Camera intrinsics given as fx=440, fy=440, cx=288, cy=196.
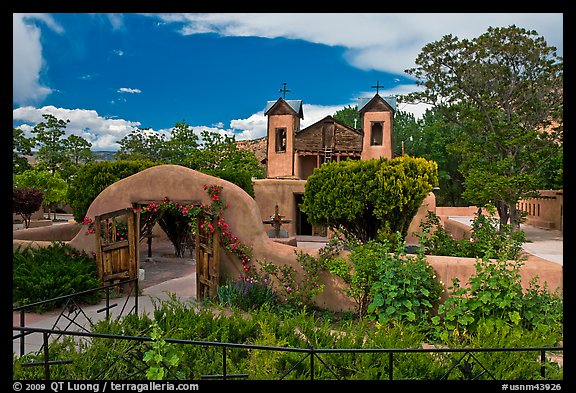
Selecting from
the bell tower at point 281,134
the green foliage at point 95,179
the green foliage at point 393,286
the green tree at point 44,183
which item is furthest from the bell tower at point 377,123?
the green tree at point 44,183

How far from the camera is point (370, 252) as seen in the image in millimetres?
8898

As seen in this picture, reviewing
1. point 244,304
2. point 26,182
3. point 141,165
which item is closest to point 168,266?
point 141,165

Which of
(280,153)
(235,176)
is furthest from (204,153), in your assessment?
(235,176)

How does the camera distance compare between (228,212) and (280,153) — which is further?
(280,153)

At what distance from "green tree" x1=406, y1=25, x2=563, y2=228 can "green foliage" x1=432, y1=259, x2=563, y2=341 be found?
10.1 metres

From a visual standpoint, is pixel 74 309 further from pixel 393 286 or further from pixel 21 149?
pixel 21 149

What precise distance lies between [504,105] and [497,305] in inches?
567

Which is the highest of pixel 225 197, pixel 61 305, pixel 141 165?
pixel 141 165

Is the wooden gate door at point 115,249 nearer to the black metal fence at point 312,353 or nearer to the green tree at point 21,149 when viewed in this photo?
the black metal fence at point 312,353

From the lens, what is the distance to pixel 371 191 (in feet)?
38.0

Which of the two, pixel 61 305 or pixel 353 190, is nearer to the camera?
pixel 61 305
